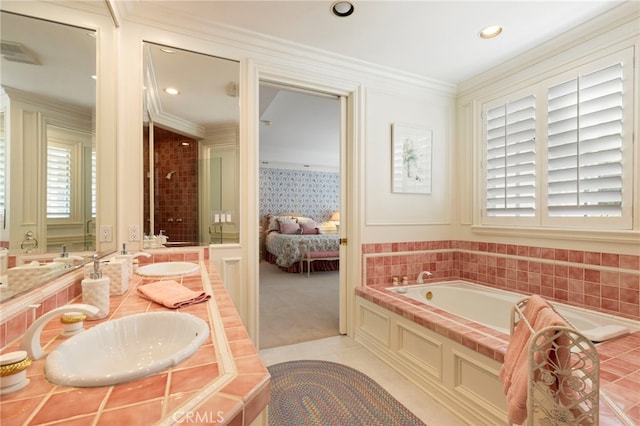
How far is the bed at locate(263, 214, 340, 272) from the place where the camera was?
5.62m

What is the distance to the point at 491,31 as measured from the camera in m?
2.25

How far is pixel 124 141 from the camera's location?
1992mm

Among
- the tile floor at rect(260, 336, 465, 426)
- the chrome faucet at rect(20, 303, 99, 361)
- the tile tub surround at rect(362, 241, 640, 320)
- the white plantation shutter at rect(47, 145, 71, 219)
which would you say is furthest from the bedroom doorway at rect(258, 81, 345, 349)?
the chrome faucet at rect(20, 303, 99, 361)

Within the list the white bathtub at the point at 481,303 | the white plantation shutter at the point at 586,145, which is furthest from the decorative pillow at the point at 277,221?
the white plantation shutter at the point at 586,145

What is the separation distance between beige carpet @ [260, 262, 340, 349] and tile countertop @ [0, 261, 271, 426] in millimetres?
2081

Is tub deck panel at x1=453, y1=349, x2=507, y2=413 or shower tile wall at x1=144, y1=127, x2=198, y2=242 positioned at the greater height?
shower tile wall at x1=144, y1=127, x2=198, y2=242

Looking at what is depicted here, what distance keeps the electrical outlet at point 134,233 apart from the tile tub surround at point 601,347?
186 cm

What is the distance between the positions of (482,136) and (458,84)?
0.66m

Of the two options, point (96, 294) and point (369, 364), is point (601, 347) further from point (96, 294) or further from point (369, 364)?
point (96, 294)

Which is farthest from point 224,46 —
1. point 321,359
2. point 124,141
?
point 321,359

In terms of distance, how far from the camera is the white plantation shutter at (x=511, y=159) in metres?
2.52

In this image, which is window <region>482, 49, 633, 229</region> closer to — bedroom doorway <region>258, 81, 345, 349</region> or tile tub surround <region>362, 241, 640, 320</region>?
tile tub surround <region>362, 241, 640, 320</region>

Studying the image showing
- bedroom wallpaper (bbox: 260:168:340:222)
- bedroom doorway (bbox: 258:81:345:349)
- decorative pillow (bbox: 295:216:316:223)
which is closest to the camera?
bedroom doorway (bbox: 258:81:345:349)

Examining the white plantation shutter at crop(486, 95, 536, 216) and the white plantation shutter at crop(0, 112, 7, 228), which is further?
the white plantation shutter at crop(486, 95, 536, 216)
